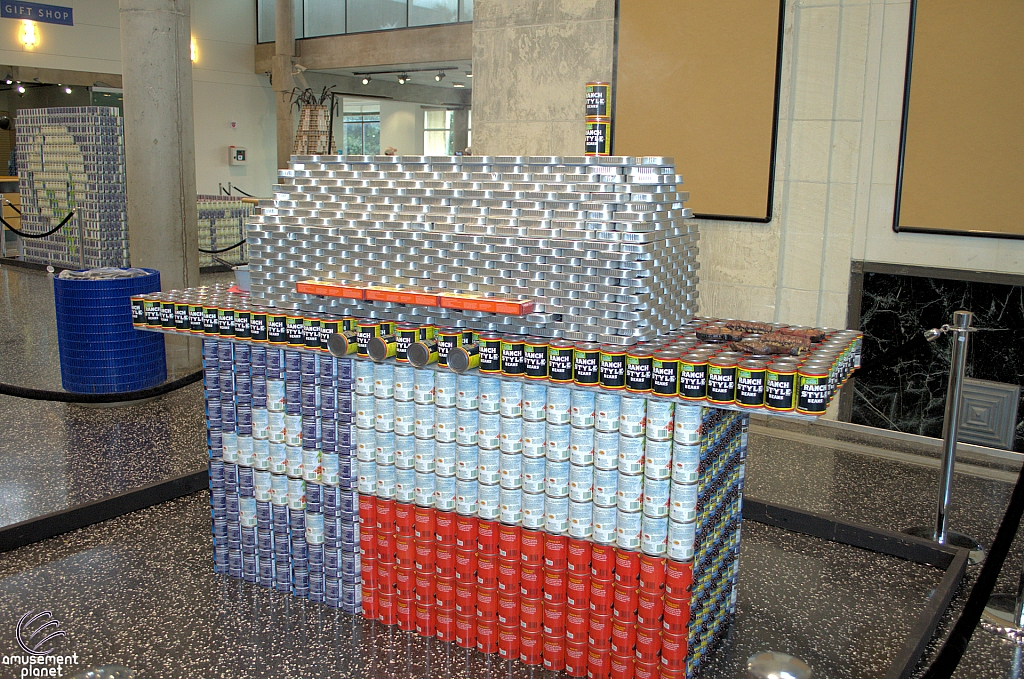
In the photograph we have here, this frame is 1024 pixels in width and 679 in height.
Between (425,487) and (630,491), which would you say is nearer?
(630,491)

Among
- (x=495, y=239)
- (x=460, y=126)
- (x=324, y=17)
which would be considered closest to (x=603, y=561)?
(x=495, y=239)

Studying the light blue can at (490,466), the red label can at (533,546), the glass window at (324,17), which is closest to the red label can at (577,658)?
the red label can at (533,546)

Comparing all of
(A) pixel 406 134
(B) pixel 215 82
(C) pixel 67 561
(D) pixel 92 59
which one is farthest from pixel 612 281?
(A) pixel 406 134

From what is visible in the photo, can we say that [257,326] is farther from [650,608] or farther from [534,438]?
[650,608]

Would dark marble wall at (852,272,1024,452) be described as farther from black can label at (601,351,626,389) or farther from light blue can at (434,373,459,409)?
light blue can at (434,373,459,409)

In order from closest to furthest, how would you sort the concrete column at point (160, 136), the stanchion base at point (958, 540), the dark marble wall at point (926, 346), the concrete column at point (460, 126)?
the stanchion base at point (958, 540) → the dark marble wall at point (926, 346) → the concrete column at point (160, 136) → the concrete column at point (460, 126)

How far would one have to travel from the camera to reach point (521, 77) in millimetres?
7348

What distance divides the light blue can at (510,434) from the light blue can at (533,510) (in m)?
0.18

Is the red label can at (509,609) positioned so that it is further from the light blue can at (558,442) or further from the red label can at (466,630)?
the light blue can at (558,442)

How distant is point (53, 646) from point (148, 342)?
3885 mm

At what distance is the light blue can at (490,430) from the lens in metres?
3.13

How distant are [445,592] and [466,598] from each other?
0.10 metres

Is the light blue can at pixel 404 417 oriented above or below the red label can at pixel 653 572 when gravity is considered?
above

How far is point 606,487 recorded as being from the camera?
2.99m
